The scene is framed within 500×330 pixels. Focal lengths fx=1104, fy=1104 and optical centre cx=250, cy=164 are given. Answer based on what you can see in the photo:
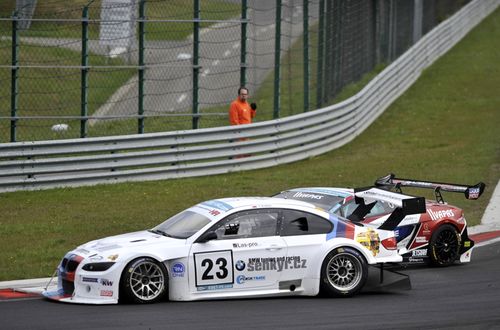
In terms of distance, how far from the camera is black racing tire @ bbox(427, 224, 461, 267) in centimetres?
1502

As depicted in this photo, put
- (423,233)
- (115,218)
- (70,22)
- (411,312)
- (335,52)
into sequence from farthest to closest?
(335,52)
(70,22)
(115,218)
(423,233)
(411,312)

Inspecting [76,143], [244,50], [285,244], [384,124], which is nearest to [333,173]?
[244,50]

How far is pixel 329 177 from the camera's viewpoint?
22125 mm

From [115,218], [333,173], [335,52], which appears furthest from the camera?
[335,52]

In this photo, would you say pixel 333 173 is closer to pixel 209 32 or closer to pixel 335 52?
pixel 209 32

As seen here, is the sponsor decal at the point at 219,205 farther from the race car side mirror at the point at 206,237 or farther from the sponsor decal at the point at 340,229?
the sponsor decal at the point at 340,229

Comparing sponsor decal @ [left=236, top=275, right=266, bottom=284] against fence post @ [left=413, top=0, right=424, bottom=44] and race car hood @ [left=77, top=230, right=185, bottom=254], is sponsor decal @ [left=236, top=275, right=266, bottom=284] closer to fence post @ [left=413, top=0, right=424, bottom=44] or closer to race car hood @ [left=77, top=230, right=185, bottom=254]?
race car hood @ [left=77, top=230, right=185, bottom=254]

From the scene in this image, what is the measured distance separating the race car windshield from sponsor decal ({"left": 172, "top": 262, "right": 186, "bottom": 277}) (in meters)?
0.42

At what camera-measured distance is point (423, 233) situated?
49.0ft

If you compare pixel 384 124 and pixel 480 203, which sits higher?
pixel 384 124

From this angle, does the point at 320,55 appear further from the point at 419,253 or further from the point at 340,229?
the point at 340,229

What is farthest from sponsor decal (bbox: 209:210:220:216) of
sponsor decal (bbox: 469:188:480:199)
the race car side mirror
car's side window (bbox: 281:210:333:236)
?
sponsor decal (bbox: 469:188:480:199)

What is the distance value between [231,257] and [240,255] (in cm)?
11

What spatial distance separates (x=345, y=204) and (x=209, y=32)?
352 inches
